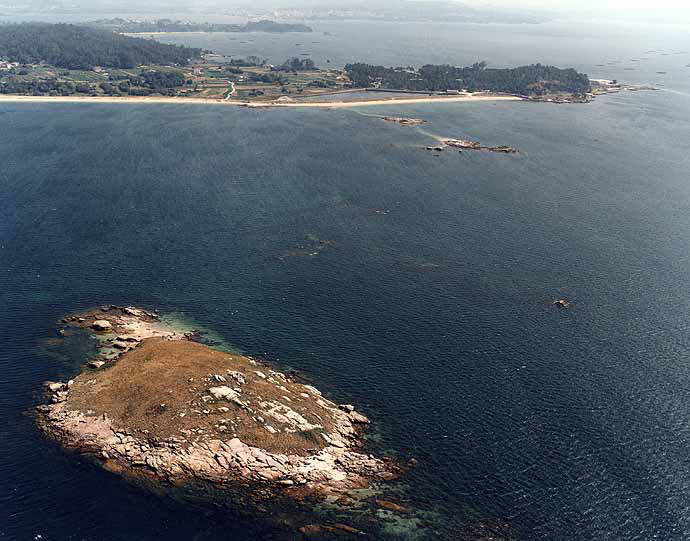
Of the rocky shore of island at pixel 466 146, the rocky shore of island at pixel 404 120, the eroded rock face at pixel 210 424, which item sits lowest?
the eroded rock face at pixel 210 424

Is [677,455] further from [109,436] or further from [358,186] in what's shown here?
[358,186]

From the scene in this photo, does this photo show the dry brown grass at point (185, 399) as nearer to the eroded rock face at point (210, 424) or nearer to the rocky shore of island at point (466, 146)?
the eroded rock face at point (210, 424)

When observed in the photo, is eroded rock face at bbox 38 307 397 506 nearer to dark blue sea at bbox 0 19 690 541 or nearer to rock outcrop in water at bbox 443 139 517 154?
dark blue sea at bbox 0 19 690 541

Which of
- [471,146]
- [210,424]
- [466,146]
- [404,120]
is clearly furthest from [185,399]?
[404,120]

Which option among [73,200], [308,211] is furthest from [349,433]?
[73,200]

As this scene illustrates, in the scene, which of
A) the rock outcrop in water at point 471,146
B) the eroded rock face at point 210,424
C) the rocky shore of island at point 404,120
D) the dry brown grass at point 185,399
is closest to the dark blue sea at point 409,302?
the eroded rock face at point 210,424

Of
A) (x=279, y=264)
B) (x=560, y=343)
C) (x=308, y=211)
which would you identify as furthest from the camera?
(x=308, y=211)
